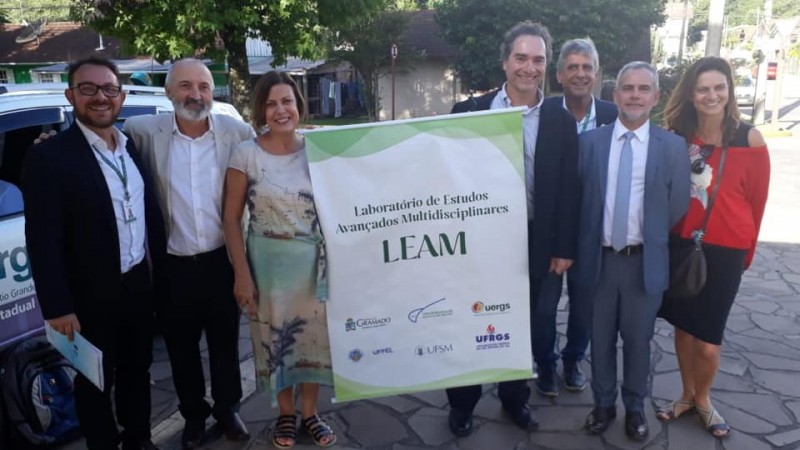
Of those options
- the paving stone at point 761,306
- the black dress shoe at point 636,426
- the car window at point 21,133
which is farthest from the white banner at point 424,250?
the paving stone at point 761,306

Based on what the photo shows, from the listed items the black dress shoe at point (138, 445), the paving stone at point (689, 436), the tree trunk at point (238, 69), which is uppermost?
the tree trunk at point (238, 69)

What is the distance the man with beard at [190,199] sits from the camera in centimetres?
303

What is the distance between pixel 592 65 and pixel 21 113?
3.35 meters

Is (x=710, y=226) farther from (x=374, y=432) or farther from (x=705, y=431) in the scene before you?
(x=374, y=432)

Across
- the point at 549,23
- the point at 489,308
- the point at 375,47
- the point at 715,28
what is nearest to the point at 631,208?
the point at 489,308

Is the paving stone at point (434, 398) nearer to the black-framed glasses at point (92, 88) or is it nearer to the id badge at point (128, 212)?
the id badge at point (128, 212)

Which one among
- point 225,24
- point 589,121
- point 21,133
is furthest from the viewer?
point 225,24

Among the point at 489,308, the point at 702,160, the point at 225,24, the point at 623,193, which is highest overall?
the point at 225,24

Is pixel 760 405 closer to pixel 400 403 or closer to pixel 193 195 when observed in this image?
pixel 400 403

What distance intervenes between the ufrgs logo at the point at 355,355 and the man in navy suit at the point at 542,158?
0.92m

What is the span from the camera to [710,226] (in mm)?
3160

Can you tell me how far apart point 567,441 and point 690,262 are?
115 cm

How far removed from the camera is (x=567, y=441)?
3391mm

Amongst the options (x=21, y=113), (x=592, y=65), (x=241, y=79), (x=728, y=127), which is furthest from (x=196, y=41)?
(x=728, y=127)
